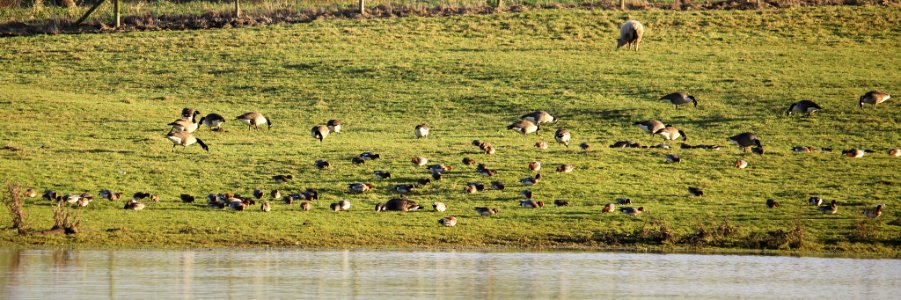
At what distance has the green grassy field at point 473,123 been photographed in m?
21.5

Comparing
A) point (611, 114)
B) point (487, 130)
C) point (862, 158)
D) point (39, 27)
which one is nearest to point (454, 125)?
point (487, 130)

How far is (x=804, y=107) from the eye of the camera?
34000mm

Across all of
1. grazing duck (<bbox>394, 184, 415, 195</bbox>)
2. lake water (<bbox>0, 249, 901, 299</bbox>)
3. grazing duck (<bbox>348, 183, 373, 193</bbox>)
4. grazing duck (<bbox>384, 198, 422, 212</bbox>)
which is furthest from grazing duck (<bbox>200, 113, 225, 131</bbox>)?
lake water (<bbox>0, 249, 901, 299</bbox>)

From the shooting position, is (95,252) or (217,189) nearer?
(95,252)

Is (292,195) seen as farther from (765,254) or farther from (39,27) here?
(39,27)

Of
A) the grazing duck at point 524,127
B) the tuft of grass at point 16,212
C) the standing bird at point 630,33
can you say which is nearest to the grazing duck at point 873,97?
the grazing duck at point 524,127

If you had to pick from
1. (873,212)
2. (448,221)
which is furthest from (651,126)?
(448,221)

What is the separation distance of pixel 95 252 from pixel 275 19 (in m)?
34.4

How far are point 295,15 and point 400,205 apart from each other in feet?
107

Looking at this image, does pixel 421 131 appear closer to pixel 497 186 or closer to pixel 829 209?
pixel 497 186

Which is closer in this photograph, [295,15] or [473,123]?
[473,123]

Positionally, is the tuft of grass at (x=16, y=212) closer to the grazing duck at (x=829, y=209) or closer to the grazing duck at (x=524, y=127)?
the grazing duck at (x=524, y=127)

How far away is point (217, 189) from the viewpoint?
80.5 ft

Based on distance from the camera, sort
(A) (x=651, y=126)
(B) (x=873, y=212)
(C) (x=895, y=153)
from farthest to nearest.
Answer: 1. (A) (x=651, y=126)
2. (C) (x=895, y=153)
3. (B) (x=873, y=212)
